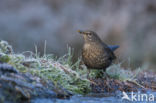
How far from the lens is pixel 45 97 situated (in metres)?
5.06

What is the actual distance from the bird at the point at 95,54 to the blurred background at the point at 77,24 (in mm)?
Answer: 5699

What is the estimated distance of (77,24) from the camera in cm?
1536

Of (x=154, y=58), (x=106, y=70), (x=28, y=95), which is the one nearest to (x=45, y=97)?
(x=28, y=95)

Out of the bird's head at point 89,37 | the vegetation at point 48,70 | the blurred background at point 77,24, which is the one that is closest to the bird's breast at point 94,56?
the bird's head at point 89,37

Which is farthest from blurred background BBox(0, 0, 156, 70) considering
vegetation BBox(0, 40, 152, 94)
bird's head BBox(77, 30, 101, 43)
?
vegetation BBox(0, 40, 152, 94)

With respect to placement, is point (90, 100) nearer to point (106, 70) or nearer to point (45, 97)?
point (45, 97)

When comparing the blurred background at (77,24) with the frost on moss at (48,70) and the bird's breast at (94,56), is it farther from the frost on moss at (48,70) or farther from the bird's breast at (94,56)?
the frost on moss at (48,70)

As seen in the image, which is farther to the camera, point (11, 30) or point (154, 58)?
point (11, 30)

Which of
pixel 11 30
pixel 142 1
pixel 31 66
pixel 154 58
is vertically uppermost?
pixel 142 1

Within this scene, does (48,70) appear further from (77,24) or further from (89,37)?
(77,24)

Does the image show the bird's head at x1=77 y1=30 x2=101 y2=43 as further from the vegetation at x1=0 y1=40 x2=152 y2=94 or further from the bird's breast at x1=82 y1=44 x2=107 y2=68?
the vegetation at x1=0 y1=40 x2=152 y2=94

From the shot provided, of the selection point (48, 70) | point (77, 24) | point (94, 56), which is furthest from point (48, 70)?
point (77, 24)

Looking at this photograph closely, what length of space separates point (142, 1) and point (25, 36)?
4.02 meters

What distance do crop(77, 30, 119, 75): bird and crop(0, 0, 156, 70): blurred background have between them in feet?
18.7
